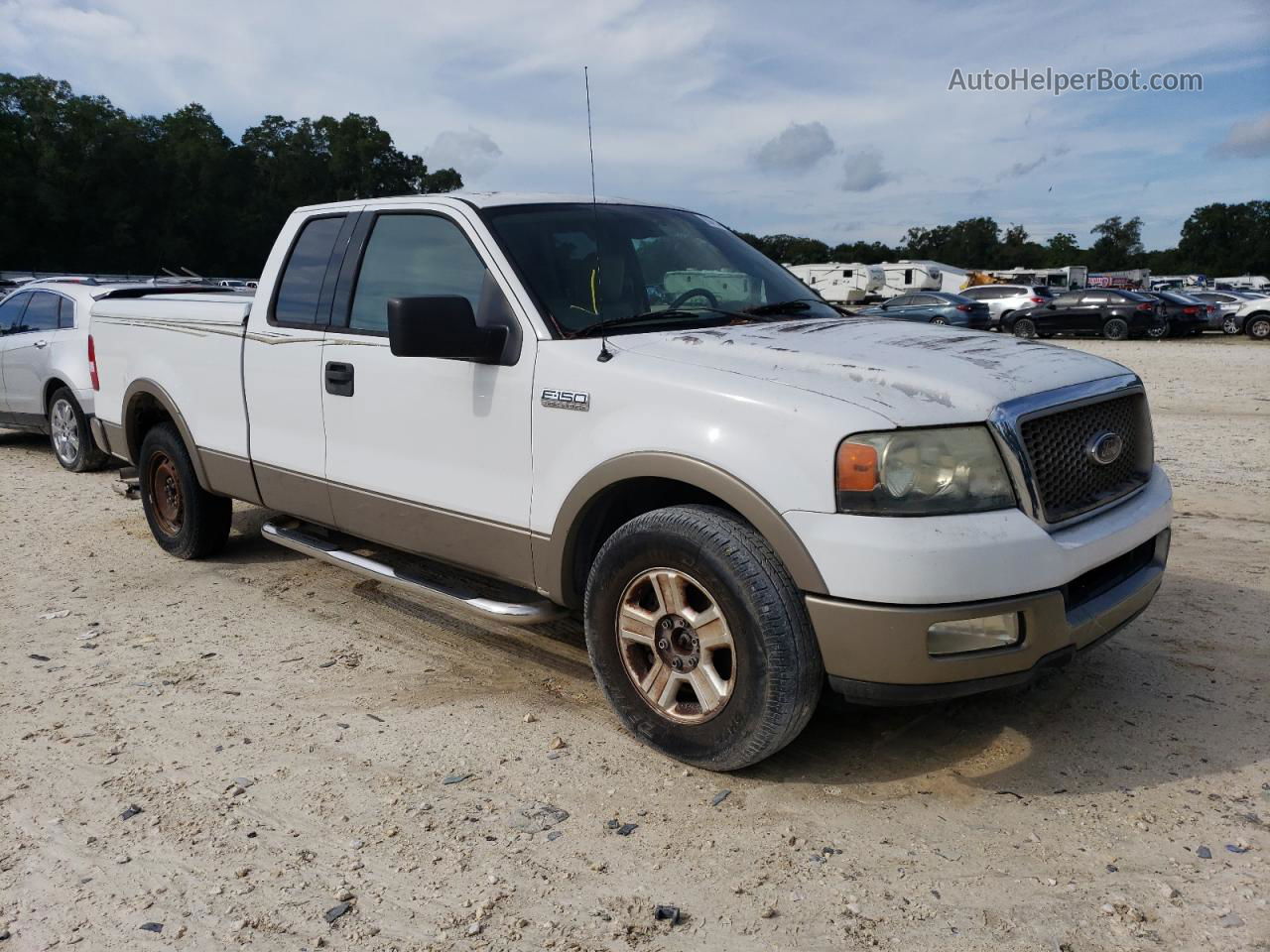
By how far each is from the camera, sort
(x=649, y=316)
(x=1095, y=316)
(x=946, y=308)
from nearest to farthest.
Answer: (x=649, y=316) < (x=1095, y=316) < (x=946, y=308)

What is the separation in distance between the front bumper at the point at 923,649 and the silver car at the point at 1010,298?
29435 mm

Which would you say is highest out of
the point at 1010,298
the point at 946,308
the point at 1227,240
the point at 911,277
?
the point at 1227,240

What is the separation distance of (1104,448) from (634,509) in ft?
5.41

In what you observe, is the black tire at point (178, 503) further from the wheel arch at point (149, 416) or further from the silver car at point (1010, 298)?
the silver car at point (1010, 298)

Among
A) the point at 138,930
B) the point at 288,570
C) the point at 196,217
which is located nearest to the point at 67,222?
the point at 196,217

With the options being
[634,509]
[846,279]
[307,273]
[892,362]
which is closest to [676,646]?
[634,509]

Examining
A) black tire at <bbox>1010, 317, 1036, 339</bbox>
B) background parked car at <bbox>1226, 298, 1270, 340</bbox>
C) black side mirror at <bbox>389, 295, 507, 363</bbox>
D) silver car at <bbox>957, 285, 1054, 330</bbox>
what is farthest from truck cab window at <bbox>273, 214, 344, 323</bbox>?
background parked car at <bbox>1226, 298, 1270, 340</bbox>

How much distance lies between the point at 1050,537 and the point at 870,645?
65 cm

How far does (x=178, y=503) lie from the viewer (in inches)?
243

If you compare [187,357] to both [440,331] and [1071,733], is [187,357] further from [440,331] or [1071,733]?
[1071,733]

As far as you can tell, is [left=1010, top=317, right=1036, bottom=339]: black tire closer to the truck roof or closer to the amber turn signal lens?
the truck roof

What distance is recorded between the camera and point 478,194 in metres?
4.48

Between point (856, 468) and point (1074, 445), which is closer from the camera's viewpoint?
point (856, 468)

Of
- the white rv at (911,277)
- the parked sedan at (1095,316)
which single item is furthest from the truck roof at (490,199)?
the white rv at (911,277)
